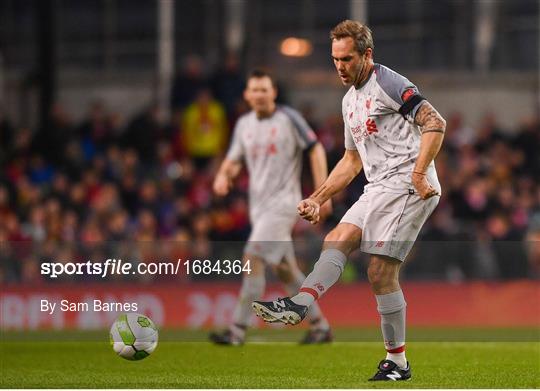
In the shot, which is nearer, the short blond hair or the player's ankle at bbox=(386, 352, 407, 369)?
the short blond hair

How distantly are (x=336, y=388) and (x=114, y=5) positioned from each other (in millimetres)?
17692

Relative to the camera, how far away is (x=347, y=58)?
982cm

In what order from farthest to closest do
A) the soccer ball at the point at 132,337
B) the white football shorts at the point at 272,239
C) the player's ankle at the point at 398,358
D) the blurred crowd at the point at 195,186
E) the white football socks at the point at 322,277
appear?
1. the blurred crowd at the point at 195,186
2. the white football shorts at the point at 272,239
3. the soccer ball at the point at 132,337
4. the player's ankle at the point at 398,358
5. the white football socks at the point at 322,277

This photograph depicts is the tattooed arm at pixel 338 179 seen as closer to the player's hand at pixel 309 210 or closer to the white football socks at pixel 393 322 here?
the player's hand at pixel 309 210

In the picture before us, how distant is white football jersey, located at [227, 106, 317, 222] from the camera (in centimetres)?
1395

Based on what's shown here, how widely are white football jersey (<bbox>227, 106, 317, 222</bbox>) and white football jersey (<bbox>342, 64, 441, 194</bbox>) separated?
3779 millimetres

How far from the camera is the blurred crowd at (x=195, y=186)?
17.8 metres

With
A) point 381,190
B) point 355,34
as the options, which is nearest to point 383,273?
point 381,190

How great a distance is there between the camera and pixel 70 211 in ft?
65.4

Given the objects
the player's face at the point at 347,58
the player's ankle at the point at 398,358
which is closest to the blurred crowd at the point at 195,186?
the player's ankle at the point at 398,358

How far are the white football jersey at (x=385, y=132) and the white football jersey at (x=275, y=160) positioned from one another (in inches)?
149

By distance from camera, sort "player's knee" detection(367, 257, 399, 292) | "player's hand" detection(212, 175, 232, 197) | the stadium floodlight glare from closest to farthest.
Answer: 1. "player's knee" detection(367, 257, 399, 292)
2. "player's hand" detection(212, 175, 232, 197)
3. the stadium floodlight glare

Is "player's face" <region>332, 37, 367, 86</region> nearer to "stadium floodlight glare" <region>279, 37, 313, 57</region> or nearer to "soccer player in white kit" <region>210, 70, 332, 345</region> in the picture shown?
"soccer player in white kit" <region>210, 70, 332, 345</region>

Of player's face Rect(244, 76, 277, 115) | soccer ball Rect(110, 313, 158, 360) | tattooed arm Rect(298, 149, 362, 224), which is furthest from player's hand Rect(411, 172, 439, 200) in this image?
player's face Rect(244, 76, 277, 115)
